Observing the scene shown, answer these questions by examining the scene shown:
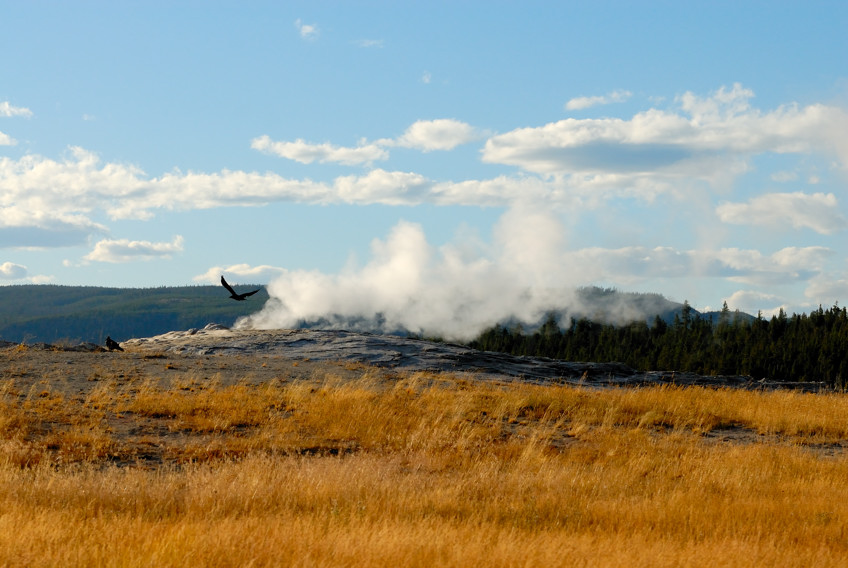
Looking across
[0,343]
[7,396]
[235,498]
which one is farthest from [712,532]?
[0,343]

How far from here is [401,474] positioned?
10.6m

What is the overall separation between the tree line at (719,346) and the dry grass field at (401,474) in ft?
199

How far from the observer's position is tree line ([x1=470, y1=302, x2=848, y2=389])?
84375 mm

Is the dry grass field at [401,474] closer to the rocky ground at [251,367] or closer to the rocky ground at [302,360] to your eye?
the rocky ground at [251,367]

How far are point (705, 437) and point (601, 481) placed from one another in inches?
276

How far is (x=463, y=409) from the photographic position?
54.7 ft

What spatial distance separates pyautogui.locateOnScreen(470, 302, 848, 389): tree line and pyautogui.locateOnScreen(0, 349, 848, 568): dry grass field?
60.7 meters

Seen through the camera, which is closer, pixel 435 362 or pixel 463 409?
pixel 463 409

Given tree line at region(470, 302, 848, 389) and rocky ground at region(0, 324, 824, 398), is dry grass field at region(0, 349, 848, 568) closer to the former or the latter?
rocky ground at region(0, 324, 824, 398)

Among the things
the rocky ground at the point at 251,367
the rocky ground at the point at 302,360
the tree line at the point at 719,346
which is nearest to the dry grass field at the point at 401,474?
the rocky ground at the point at 251,367

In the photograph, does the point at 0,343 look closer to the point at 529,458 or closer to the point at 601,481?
the point at 529,458

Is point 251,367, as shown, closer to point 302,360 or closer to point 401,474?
point 302,360

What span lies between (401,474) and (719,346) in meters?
96.4

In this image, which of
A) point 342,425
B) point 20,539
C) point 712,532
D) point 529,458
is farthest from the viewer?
point 342,425
